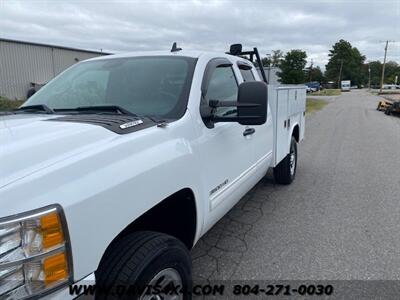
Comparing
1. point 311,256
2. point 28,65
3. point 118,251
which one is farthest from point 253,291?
point 28,65

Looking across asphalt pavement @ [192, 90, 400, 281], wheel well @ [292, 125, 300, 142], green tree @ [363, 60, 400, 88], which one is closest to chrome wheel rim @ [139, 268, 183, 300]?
asphalt pavement @ [192, 90, 400, 281]

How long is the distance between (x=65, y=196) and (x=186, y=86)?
1.55 metres

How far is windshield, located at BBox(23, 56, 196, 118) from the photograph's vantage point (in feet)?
9.18

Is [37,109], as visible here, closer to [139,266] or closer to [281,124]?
[139,266]

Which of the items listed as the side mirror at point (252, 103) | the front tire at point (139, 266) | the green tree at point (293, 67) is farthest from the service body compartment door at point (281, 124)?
the green tree at point (293, 67)

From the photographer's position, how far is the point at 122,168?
1.88 m

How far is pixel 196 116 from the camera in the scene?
2.72 m

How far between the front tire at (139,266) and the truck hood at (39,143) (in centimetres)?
56

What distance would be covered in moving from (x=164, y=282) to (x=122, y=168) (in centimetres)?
72

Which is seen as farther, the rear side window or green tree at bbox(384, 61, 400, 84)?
green tree at bbox(384, 61, 400, 84)

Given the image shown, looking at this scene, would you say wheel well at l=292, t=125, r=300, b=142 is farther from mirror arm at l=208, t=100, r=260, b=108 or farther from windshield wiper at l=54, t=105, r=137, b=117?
windshield wiper at l=54, t=105, r=137, b=117

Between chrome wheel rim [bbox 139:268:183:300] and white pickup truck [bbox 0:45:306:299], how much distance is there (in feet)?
0.04

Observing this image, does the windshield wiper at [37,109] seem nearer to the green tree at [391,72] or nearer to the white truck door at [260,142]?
the white truck door at [260,142]

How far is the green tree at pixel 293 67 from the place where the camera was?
34125 mm
